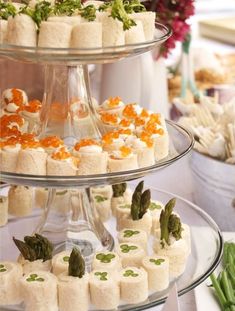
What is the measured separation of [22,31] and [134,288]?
43 centimetres

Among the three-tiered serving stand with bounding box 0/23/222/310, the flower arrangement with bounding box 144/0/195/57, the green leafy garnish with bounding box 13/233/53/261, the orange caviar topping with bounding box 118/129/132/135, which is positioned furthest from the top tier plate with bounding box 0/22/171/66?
the flower arrangement with bounding box 144/0/195/57

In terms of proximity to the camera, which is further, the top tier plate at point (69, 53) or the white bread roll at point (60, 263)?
the white bread roll at point (60, 263)

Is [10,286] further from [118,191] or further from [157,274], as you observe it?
[118,191]

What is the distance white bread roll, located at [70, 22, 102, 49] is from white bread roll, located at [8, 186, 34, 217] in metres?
0.47

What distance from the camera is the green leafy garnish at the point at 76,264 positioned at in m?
1.13

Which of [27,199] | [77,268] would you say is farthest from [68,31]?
[27,199]

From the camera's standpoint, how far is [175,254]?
124 cm

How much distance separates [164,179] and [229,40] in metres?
1.46

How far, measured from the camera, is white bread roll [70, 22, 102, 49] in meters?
1.05

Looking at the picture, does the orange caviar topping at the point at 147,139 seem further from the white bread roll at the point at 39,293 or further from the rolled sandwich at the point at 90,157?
the white bread roll at the point at 39,293

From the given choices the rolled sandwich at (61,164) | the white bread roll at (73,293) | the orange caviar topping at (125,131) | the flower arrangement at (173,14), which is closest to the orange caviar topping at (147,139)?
the orange caviar topping at (125,131)

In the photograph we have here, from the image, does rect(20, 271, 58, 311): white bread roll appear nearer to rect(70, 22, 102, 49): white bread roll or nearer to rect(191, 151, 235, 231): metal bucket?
rect(70, 22, 102, 49): white bread roll

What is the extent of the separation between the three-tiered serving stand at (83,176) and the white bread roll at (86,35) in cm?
3

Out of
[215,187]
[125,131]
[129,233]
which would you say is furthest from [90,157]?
[215,187]
